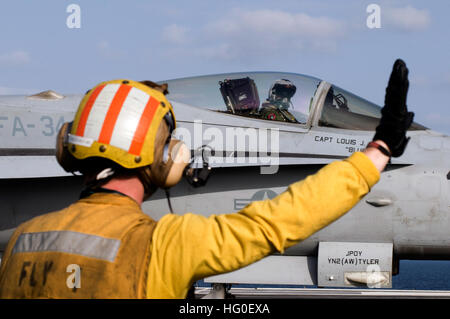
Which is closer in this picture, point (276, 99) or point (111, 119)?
point (111, 119)

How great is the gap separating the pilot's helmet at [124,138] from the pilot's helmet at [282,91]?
177 inches

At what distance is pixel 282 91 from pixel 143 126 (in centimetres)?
477

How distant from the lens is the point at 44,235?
2.02 m

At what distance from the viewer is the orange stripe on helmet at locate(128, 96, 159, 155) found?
2.13 metres

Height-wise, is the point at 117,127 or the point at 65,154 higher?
the point at 117,127

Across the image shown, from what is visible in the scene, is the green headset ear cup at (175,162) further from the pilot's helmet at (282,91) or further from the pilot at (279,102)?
the pilot's helmet at (282,91)

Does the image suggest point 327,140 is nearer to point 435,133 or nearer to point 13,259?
point 435,133

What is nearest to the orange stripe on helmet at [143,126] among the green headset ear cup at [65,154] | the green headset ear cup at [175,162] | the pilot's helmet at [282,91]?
the green headset ear cup at [175,162]

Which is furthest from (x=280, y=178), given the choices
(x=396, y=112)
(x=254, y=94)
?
(x=396, y=112)

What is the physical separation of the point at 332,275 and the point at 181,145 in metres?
4.36

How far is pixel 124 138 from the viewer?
212cm

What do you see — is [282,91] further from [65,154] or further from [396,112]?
[396,112]

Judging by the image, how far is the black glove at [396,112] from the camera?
1769mm

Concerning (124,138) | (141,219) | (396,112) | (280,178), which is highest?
(396,112)
